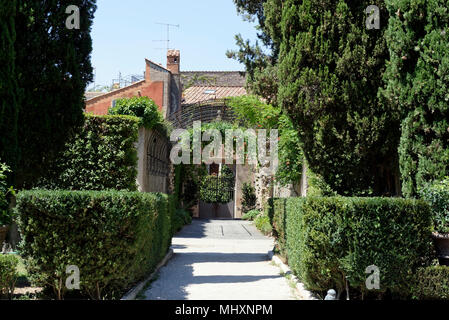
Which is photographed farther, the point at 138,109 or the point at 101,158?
the point at 138,109

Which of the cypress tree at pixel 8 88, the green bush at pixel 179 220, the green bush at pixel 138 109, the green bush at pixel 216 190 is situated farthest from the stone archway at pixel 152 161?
the green bush at pixel 216 190

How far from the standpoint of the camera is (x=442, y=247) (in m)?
5.91

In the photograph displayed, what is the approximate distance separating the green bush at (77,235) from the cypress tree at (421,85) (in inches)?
167

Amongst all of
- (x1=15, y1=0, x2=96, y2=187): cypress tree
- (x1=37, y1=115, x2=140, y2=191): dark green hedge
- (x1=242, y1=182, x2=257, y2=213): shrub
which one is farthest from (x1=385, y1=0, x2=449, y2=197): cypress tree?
(x1=242, y1=182, x2=257, y2=213): shrub

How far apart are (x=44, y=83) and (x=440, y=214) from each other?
6.41 m

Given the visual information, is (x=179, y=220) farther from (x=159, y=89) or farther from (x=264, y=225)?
(x=159, y=89)

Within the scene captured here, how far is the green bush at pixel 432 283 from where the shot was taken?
18.4ft

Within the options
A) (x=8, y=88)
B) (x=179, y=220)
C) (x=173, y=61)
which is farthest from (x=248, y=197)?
(x=8, y=88)

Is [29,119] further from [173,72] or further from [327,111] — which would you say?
[173,72]

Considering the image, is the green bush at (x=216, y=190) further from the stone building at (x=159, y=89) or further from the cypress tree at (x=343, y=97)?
the cypress tree at (x=343, y=97)

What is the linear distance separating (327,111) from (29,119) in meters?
5.04

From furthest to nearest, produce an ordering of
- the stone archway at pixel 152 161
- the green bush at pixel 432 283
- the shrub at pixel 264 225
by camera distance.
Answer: the shrub at pixel 264 225 → the stone archway at pixel 152 161 → the green bush at pixel 432 283

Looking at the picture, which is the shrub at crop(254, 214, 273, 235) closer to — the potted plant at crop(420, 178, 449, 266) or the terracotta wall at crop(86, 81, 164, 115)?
the potted plant at crop(420, 178, 449, 266)

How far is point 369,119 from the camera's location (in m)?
8.05
